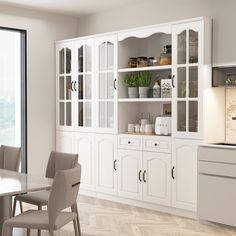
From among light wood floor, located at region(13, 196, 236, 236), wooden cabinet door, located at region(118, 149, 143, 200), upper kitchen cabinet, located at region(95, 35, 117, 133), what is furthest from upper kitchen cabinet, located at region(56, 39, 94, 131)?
light wood floor, located at region(13, 196, 236, 236)

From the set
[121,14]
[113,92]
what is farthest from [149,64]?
[121,14]

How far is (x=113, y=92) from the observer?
20.2ft

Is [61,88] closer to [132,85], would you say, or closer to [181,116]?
[132,85]

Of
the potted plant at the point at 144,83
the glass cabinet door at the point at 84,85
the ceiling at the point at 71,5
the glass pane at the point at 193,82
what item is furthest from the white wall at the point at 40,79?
the glass pane at the point at 193,82

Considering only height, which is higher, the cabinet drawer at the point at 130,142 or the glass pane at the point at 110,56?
the glass pane at the point at 110,56

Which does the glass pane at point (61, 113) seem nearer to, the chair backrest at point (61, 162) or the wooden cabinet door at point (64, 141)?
the wooden cabinet door at point (64, 141)

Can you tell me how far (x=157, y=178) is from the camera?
5566mm

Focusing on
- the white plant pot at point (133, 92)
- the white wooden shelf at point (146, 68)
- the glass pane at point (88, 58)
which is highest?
the glass pane at point (88, 58)

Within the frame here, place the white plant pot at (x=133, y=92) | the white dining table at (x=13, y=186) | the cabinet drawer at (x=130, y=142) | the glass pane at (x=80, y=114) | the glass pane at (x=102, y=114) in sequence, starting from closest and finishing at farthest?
the white dining table at (x=13, y=186), the cabinet drawer at (x=130, y=142), the white plant pot at (x=133, y=92), the glass pane at (x=102, y=114), the glass pane at (x=80, y=114)

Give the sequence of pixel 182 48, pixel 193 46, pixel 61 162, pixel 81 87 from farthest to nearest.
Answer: pixel 81 87
pixel 182 48
pixel 193 46
pixel 61 162

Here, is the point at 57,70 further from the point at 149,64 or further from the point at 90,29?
the point at 149,64

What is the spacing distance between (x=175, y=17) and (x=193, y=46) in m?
0.79

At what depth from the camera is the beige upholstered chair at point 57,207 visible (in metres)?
3.30

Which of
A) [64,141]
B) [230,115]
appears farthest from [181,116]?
[64,141]
